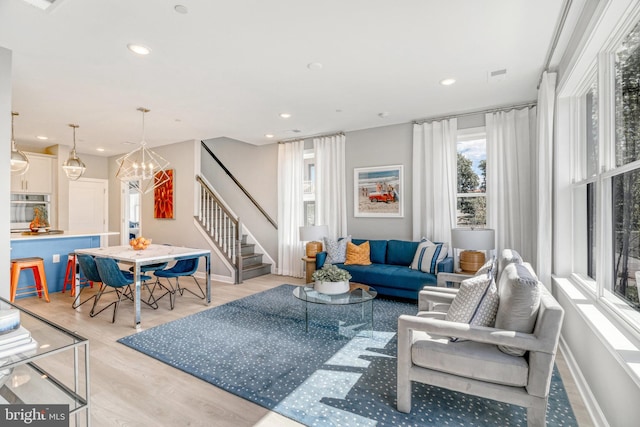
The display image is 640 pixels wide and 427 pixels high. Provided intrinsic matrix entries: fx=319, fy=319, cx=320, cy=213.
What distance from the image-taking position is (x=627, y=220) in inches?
77.2

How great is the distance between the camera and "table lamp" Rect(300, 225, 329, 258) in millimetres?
5176

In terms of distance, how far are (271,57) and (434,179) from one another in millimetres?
→ 2970

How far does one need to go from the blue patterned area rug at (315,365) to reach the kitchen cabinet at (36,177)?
544cm

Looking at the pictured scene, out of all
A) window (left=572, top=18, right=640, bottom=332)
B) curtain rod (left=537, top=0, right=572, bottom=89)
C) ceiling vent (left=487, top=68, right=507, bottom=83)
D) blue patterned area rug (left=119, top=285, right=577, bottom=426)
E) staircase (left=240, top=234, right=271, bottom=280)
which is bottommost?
blue patterned area rug (left=119, top=285, right=577, bottom=426)

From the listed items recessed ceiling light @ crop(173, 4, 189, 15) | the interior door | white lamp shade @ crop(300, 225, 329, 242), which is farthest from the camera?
the interior door

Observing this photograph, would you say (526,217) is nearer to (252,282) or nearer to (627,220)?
(627,220)

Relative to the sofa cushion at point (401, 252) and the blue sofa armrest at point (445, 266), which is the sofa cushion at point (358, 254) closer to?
the sofa cushion at point (401, 252)

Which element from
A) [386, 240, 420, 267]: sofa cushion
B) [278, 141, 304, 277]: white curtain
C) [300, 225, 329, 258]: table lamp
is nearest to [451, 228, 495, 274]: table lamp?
[386, 240, 420, 267]: sofa cushion

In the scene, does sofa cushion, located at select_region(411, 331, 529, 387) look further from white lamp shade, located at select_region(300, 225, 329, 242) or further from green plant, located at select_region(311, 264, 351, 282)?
white lamp shade, located at select_region(300, 225, 329, 242)

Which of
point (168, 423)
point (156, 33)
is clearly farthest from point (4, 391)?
point (156, 33)

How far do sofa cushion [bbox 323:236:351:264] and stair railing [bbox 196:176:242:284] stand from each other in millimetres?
1894

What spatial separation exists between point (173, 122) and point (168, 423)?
439 centimetres

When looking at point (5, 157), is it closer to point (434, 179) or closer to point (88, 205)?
point (434, 179)

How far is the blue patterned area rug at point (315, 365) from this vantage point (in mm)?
2002
